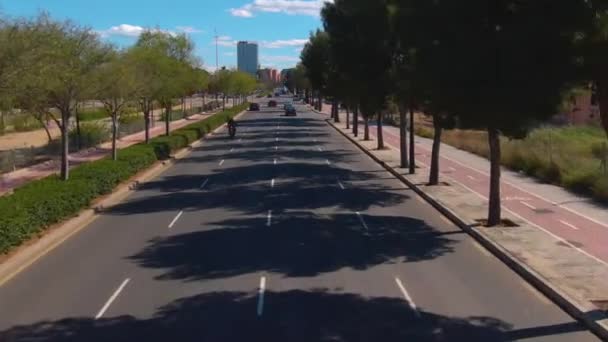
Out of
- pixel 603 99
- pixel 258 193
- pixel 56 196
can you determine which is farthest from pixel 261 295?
pixel 258 193

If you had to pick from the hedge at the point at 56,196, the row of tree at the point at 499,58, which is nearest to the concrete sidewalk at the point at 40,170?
the hedge at the point at 56,196

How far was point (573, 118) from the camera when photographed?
5472 cm

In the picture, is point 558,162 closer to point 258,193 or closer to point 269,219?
point 258,193

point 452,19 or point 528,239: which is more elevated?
point 452,19

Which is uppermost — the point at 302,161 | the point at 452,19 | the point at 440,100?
the point at 452,19

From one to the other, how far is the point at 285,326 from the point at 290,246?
206 inches

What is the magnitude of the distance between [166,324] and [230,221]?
27.0ft

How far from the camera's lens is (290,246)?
14852 mm

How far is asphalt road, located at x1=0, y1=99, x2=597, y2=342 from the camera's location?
960cm

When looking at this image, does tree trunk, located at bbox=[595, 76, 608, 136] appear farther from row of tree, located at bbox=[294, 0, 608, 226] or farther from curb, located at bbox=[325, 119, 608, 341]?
curb, located at bbox=[325, 119, 608, 341]

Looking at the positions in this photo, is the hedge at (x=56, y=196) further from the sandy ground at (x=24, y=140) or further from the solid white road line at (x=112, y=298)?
A: the sandy ground at (x=24, y=140)

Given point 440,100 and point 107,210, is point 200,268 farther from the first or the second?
point 107,210

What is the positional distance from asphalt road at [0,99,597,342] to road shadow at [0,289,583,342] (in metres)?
0.03

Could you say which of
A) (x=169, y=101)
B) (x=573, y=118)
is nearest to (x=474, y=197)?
(x=169, y=101)
